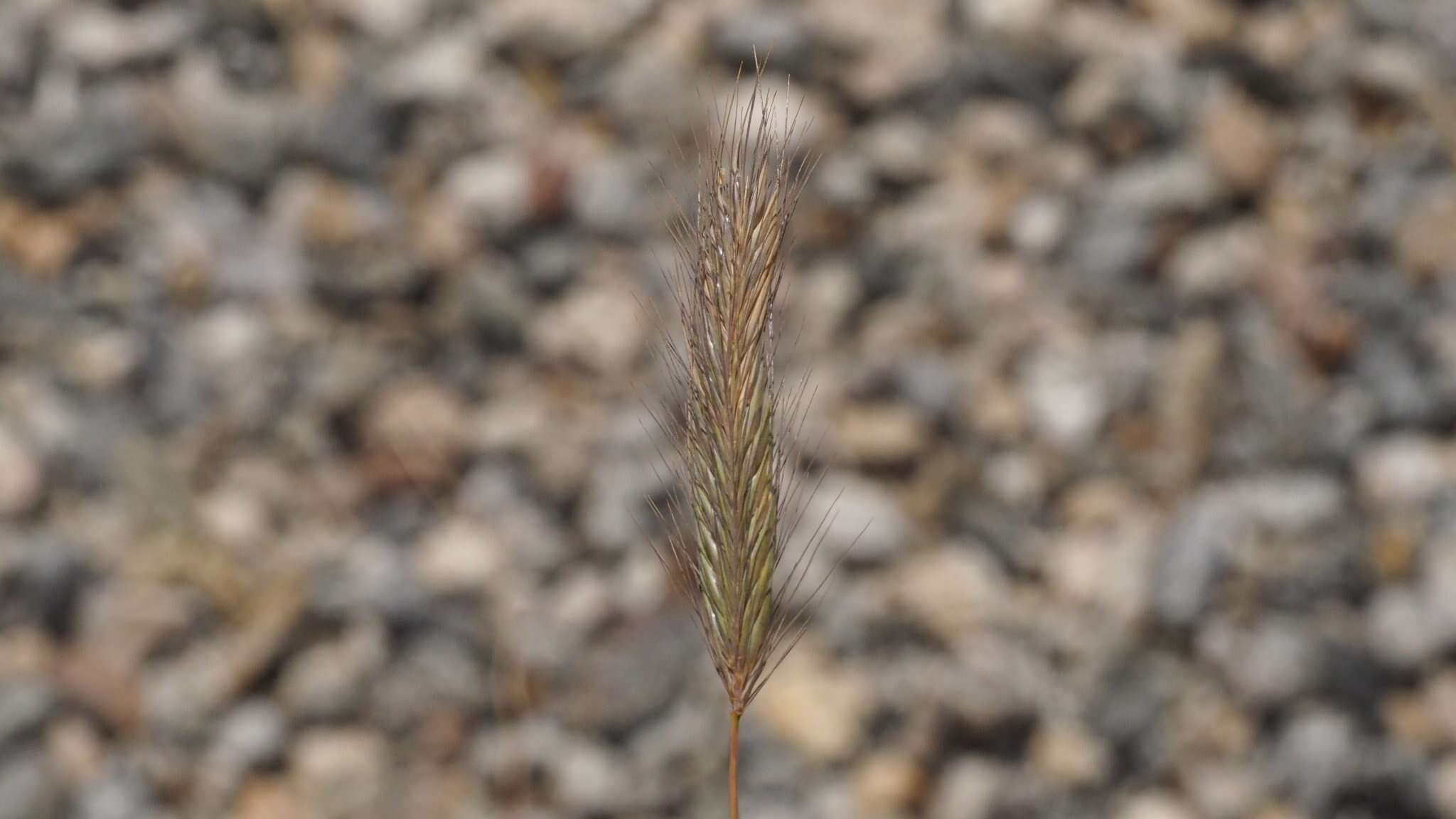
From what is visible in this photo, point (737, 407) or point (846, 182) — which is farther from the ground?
point (846, 182)

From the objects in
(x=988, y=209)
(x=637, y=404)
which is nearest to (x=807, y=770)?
(x=637, y=404)

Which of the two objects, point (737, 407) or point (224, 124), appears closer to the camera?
point (737, 407)

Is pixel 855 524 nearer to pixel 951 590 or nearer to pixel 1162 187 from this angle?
pixel 951 590

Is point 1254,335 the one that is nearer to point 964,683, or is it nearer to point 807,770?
point 964,683

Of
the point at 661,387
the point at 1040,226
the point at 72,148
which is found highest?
the point at 72,148

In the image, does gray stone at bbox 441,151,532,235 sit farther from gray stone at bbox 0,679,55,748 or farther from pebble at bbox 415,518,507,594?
gray stone at bbox 0,679,55,748

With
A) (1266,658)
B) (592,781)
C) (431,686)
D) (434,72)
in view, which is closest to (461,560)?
(431,686)

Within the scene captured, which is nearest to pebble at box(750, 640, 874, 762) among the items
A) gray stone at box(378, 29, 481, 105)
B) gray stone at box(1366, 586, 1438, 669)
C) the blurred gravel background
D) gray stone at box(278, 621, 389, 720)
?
the blurred gravel background

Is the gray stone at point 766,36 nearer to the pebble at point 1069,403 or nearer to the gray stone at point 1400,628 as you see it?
the pebble at point 1069,403
